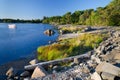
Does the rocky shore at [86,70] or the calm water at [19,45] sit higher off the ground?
the rocky shore at [86,70]

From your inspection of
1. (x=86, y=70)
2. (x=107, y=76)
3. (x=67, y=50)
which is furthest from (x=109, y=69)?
(x=67, y=50)

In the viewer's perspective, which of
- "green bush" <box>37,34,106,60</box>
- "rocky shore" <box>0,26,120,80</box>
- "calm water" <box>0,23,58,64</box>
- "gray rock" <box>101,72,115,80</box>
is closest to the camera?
"gray rock" <box>101,72,115,80</box>

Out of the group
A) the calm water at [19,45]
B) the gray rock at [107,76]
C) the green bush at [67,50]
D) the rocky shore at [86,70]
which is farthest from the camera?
the calm water at [19,45]

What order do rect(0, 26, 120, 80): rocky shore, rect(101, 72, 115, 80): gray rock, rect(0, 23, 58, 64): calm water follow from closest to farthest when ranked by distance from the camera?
rect(101, 72, 115, 80): gray rock < rect(0, 26, 120, 80): rocky shore < rect(0, 23, 58, 64): calm water

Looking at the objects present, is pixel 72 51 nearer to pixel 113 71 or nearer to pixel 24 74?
pixel 24 74

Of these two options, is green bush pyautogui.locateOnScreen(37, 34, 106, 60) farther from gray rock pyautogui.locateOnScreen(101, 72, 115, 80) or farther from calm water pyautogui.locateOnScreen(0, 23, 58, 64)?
gray rock pyautogui.locateOnScreen(101, 72, 115, 80)

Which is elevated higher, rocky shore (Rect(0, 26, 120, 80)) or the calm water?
rocky shore (Rect(0, 26, 120, 80))

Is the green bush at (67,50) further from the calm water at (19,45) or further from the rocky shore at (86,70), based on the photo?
the calm water at (19,45)

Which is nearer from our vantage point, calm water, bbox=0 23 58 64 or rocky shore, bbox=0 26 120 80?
rocky shore, bbox=0 26 120 80

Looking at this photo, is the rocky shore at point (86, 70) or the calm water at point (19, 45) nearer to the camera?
the rocky shore at point (86, 70)

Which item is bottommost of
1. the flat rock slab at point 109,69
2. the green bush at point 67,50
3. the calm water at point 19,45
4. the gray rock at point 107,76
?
the calm water at point 19,45

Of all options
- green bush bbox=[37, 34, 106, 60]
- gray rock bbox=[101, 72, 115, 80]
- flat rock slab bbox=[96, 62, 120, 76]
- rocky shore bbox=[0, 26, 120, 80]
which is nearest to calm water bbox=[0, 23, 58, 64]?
green bush bbox=[37, 34, 106, 60]

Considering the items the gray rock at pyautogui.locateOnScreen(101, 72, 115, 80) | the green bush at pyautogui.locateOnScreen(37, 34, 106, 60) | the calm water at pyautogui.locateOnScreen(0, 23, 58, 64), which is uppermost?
the gray rock at pyautogui.locateOnScreen(101, 72, 115, 80)

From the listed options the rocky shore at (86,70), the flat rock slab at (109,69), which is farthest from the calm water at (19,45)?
the flat rock slab at (109,69)
